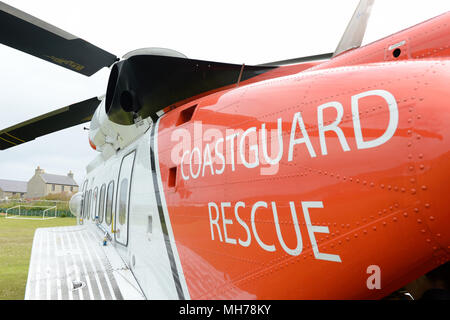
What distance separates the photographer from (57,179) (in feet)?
206

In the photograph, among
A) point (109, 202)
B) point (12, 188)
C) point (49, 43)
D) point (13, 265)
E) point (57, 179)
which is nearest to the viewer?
point (49, 43)

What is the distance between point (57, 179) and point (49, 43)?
68.2 metres

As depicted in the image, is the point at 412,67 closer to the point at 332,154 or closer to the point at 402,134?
the point at 402,134

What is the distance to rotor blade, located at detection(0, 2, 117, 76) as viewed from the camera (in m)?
3.86

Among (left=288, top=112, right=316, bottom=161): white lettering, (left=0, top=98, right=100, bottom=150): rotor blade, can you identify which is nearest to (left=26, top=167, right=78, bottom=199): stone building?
(left=0, top=98, right=100, bottom=150): rotor blade

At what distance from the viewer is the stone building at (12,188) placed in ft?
187

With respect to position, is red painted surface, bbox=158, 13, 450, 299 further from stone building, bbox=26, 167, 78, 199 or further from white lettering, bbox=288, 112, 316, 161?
stone building, bbox=26, 167, 78, 199

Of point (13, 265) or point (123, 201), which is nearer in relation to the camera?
point (123, 201)

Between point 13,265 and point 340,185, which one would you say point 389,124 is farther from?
point 13,265

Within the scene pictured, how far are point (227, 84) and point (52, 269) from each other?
145 inches

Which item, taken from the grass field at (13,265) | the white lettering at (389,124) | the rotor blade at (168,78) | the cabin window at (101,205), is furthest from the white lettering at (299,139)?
the grass field at (13,265)

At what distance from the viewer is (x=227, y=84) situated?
11.8 feet

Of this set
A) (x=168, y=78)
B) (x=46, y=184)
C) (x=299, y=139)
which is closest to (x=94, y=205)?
(x=168, y=78)
